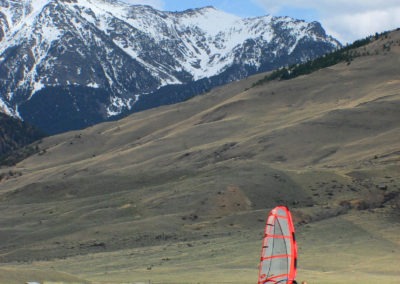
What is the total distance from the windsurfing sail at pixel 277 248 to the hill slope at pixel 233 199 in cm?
2279

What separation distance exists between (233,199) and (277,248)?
2509 inches

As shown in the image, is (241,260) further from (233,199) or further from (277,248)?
(277,248)

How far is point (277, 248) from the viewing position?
24094mm

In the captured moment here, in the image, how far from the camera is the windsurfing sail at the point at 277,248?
23.6 metres

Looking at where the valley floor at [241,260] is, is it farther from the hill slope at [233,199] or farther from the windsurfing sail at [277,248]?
the windsurfing sail at [277,248]

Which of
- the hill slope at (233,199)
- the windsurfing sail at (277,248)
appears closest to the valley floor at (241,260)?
the hill slope at (233,199)

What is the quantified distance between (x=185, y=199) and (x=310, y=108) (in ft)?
235

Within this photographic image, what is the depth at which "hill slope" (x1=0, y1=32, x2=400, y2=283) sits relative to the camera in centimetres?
6088

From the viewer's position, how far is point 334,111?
454 ft

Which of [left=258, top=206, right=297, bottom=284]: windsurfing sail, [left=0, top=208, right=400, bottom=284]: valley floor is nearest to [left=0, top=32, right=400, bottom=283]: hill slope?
[left=0, top=208, right=400, bottom=284]: valley floor

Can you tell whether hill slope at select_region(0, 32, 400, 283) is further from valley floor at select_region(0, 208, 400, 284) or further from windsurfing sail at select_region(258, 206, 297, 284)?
Result: windsurfing sail at select_region(258, 206, 297, 284)

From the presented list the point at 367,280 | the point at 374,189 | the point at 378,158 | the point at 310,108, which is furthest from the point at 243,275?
the point at 310,108

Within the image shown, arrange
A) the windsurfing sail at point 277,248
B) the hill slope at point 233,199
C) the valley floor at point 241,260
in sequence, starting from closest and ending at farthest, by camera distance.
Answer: the windsurfing sail at point 277,248, the valley floor at point 241,260, the hill slope at point 233,199

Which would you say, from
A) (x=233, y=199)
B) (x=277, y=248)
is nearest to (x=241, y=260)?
(x=233, y=199)
